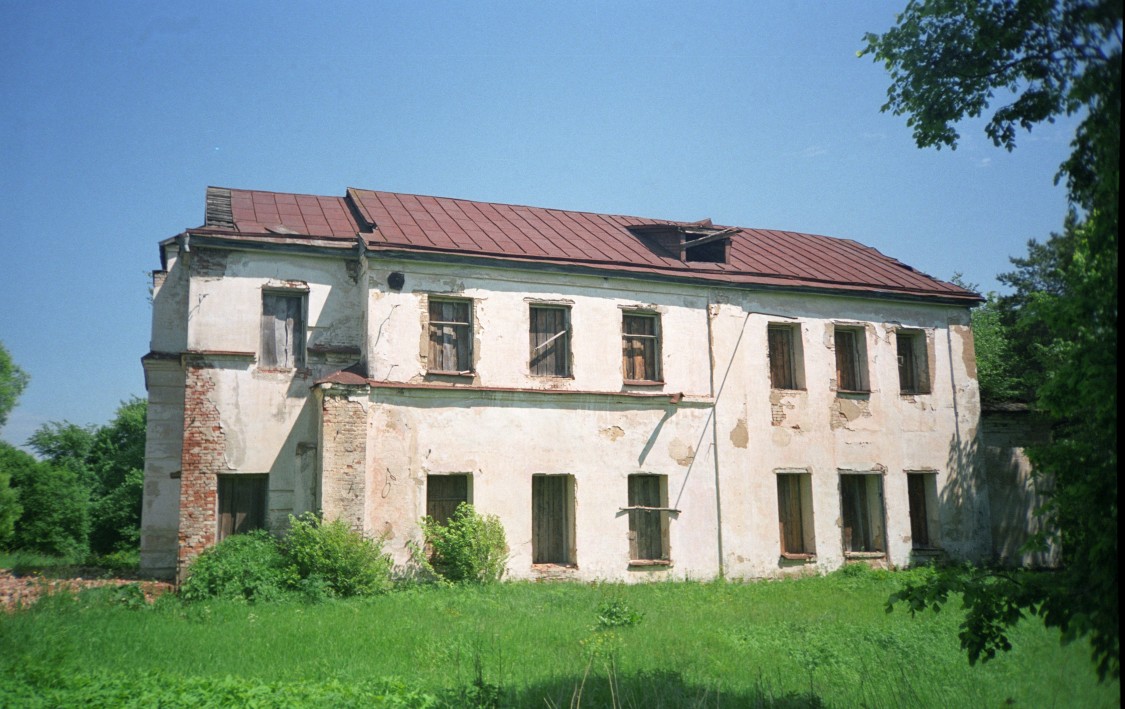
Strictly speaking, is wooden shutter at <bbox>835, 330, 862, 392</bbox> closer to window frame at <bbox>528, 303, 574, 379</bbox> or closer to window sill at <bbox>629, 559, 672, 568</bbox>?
window sill at <bbox>629, 559, 672, 568</bbox>

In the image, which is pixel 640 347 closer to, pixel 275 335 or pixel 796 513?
pixel 796 513

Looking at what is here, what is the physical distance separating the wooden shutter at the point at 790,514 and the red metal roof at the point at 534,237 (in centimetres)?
436

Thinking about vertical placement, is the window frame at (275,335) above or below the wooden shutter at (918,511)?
above

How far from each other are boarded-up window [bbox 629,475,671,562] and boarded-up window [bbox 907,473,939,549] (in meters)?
6.11

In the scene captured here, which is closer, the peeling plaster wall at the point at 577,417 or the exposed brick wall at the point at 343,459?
the exposed brick wall at the point at 343,459

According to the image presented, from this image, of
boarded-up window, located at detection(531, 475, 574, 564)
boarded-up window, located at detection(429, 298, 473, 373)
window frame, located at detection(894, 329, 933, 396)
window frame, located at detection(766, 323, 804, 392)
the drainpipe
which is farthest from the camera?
window frame, located at detection(894, 329, 933, 396)

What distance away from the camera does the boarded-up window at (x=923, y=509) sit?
18.0m

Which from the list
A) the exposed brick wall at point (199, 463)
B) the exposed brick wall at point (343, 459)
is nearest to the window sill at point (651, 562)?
the exposed brick wall at point (343, 459)

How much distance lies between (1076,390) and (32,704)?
25.2ft

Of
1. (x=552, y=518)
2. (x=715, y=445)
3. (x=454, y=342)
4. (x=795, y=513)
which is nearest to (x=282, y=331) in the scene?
(x=454, y=342)

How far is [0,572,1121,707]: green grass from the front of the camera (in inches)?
257

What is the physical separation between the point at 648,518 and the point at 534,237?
254 inches

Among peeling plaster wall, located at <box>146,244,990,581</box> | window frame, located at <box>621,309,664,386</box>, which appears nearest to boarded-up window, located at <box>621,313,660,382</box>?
window frame, located at <box>621,309,664,386</box>

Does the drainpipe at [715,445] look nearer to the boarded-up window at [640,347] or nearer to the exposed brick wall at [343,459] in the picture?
the boarded-up window at [640,347]
